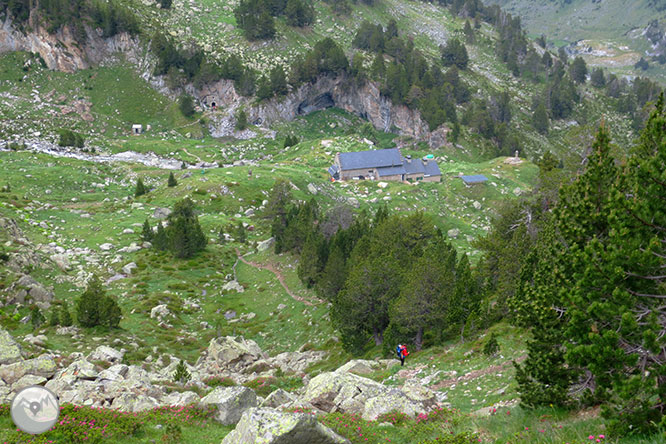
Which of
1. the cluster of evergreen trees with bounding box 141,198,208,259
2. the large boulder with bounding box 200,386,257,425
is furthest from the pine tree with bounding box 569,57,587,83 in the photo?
the large boulder with bounding box 200,386,257,425

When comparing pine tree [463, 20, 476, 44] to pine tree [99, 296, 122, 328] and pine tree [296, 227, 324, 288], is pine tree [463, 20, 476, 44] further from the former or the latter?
pine tree [99, 296, 122, 328]

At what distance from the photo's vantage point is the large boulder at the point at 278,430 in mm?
13750

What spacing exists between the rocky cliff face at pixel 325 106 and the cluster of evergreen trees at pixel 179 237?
6623 cm

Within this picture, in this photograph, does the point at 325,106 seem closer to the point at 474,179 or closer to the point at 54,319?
the point at 474,179

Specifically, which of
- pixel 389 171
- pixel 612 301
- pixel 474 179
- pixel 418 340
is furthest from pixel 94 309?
pixel 474 179

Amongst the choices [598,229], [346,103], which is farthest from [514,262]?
[346,103]

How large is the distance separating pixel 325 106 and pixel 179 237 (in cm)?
9906

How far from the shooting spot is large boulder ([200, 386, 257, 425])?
20.3 m

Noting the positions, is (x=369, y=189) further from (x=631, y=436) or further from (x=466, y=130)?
(x=631, y=436)

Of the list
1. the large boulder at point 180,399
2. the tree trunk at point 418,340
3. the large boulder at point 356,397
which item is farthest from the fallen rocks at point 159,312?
the large boulder at point 356,397

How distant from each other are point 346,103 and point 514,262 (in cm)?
12026

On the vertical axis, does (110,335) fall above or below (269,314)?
above

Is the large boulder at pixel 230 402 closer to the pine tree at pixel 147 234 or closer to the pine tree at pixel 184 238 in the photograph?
the pine tree at pixel 184 238

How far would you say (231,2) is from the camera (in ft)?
533
